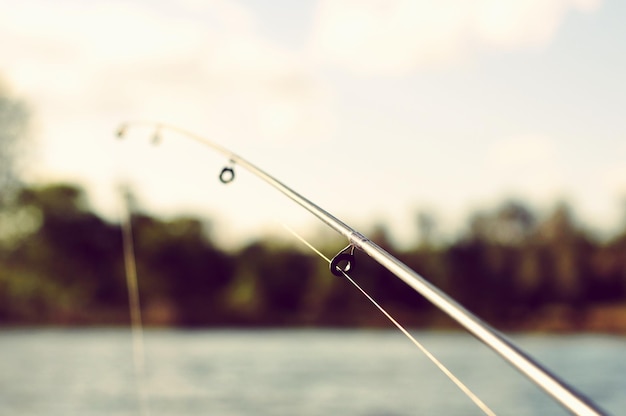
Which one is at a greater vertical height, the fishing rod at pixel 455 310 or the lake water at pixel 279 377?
the fishing rod at pixel 455 310

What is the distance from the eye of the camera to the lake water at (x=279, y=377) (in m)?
14.6

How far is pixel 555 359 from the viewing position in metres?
23.4

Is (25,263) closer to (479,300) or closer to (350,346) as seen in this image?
(350,346)

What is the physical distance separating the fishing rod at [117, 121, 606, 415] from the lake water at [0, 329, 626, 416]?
11392 millimetres

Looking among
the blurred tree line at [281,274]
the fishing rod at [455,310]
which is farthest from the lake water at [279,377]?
the fishing rod at [455,310]

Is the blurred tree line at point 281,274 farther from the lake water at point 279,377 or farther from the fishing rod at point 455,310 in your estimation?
the fishing rod at point 455,310

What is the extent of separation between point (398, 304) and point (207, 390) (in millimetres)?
25572

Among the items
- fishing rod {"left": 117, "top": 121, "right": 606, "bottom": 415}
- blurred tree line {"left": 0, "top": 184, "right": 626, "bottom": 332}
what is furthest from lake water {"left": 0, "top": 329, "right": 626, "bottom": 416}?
fishing rod {"left": 117, "top": 121, "right": 606, "bottom": 415}

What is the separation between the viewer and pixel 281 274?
4475 centimetres

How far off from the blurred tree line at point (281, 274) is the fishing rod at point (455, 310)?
35713mm

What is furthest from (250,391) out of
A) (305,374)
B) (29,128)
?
(29,128)

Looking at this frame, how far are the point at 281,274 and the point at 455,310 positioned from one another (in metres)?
43.0

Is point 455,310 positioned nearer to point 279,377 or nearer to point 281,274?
point 279,377

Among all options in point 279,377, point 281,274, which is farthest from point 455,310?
point 281,274
